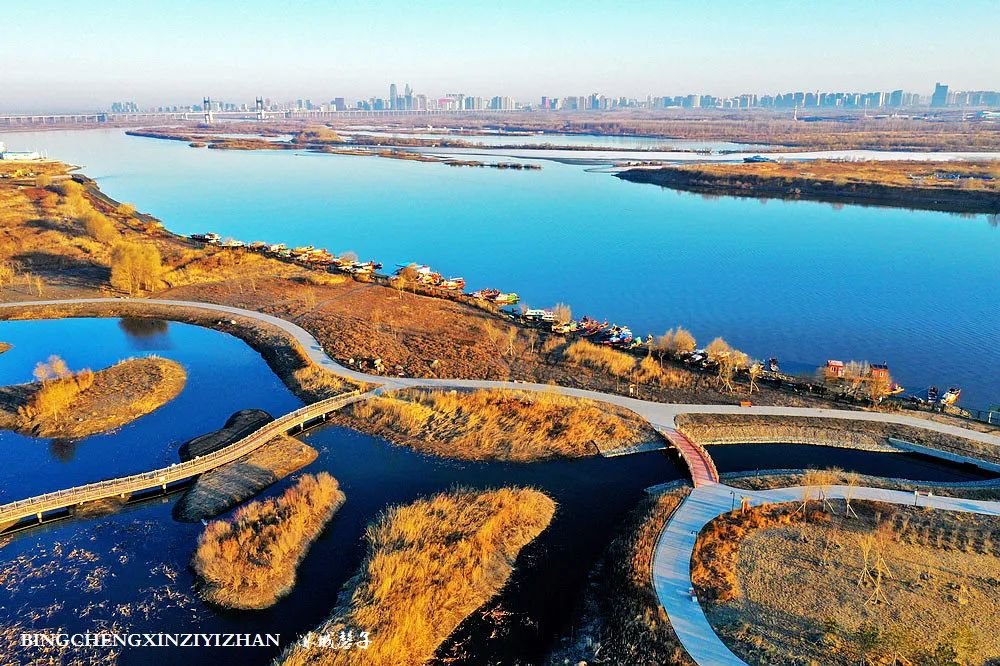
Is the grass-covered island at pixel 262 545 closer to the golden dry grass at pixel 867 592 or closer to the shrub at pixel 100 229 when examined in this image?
the golden dry grass at pixel 867 592

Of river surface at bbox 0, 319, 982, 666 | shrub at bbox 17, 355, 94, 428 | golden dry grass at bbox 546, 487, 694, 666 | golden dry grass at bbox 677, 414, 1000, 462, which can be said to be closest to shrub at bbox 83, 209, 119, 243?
river surface at bbox 0, 319, 982, 666

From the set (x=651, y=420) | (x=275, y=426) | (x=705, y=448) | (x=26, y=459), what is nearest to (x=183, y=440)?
(x=275, y=426)

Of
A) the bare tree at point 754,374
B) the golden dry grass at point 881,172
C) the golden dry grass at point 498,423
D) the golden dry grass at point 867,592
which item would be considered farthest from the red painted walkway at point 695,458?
the golden dry grass at point 881,172

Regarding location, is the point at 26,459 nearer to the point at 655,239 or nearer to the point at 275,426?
the point at 275,426

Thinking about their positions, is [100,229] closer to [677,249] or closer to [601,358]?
[601,358]

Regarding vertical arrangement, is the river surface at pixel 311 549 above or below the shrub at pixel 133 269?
below

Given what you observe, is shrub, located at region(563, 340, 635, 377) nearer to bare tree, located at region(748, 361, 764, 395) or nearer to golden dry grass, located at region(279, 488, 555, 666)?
bare tree, located at region(748, 361, 764, 395)
